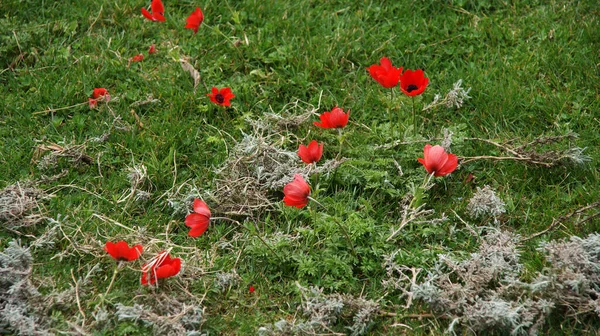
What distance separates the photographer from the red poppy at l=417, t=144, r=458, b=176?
2820mm

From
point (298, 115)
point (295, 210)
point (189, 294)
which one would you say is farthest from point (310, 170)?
point (189, 294)

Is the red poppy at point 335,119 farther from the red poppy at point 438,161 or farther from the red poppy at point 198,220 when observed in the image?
the red poppy at point 198,220

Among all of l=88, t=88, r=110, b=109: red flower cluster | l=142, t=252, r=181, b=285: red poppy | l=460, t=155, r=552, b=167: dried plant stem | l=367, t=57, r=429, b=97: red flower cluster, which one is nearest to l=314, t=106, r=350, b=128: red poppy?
l=367, t=57, r=429, b=97: red flower cluster

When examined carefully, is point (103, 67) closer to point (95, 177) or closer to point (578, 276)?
point (95, 177)

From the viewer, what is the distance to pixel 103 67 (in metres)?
3.86

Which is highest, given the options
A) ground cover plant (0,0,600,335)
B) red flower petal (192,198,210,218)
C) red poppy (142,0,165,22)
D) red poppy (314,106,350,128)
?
red poppy (142,0,165,22)

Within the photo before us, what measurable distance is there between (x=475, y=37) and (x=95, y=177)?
2146 mm

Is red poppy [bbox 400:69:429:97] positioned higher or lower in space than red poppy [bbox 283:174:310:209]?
higher

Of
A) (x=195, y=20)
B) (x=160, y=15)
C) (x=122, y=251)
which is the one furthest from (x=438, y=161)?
(x=160, y=15)

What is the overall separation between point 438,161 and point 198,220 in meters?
0.95

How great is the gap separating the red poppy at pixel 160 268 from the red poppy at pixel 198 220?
0.45ft

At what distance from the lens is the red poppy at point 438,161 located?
2.82 m

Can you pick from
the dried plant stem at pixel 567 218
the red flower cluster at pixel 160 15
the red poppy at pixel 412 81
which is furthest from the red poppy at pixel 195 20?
the dried plant stem at pixel 567 218

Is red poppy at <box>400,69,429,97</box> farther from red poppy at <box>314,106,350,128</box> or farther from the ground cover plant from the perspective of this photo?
red poppy at <box>314,106,350,128</box>
